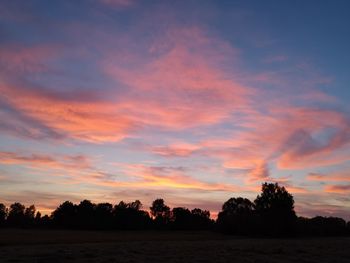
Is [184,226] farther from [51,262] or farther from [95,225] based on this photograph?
[51,262]

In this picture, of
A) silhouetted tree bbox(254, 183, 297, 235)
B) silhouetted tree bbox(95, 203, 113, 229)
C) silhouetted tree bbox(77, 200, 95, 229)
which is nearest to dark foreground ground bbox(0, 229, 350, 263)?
silhouetted tree bbox(254, 183, 297, 235)

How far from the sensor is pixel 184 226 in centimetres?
19625

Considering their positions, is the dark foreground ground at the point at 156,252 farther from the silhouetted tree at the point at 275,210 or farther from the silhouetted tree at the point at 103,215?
the silhouetted tree at the point at 103,215

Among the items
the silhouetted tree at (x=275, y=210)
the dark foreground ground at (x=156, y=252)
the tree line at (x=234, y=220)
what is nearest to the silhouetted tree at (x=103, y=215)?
the tree line at (x=234, y=220)

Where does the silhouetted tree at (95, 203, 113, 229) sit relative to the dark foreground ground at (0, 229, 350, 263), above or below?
above

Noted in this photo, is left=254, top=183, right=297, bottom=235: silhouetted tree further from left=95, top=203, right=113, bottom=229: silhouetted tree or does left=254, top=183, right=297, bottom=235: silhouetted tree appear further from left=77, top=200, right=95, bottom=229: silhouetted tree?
left=77, top=200, right=95, bottom=229: silhouetted tree

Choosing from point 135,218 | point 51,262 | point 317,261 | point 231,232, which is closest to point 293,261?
point 317,261

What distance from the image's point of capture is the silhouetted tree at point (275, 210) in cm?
14875

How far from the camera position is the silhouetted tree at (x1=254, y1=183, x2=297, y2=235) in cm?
14875

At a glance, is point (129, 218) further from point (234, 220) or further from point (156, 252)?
point (156, 252)

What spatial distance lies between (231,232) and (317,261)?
115 meters

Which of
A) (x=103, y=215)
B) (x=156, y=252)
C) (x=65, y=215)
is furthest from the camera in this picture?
(x=103, y=215)

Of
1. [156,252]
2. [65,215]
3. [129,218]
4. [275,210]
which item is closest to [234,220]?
[275,210]

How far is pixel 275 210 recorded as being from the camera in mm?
159250
